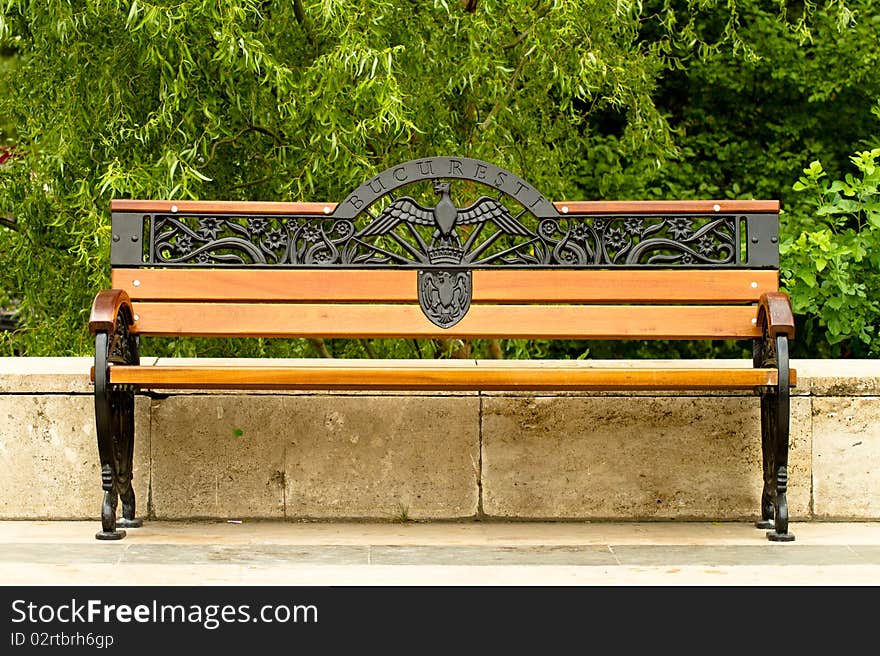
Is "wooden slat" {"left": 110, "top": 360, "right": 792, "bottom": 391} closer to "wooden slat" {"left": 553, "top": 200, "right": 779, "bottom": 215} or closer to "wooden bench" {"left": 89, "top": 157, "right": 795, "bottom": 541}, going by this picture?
"wooden bench" {"left": 89, "top": 157, "right": 795, "bottom": 541}

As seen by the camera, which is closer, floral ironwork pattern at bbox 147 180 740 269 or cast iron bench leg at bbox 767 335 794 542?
cast iron bench leg at bbox 767 335 794 542

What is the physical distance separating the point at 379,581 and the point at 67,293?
3484 millimetres

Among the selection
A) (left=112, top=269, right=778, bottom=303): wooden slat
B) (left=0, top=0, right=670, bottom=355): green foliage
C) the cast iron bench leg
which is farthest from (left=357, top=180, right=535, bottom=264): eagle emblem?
the cast iron bench leg

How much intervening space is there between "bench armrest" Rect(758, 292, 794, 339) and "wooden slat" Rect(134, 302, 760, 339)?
0.18 m

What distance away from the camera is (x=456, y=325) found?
15.1ft

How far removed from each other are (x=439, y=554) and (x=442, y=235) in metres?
1.18

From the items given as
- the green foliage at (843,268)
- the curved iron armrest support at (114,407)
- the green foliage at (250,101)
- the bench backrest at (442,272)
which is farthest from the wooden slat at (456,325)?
the green foliage at (843,268)

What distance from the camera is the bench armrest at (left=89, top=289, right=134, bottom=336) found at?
13.8ft

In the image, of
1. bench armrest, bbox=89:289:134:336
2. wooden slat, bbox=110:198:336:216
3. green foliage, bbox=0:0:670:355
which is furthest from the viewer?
green foliage, bbox=0:0:670:355

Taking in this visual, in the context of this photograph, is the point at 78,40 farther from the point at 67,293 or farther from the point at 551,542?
the point at 551,542

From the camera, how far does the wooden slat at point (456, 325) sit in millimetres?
4570

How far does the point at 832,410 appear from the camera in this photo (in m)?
4.69

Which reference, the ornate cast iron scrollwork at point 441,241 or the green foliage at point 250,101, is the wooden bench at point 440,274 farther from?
the green foliage at point 250,101

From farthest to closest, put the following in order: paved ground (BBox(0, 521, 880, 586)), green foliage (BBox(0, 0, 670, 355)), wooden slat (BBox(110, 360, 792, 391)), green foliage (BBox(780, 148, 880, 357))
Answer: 1. green foliage (BBox(780, 148, 880, 357))
2. green foliage (BBox(0, 0, 670, 355))
3. wooden slat (BBox(110, 360, 792, 391))
4. paved ground (BBox(0, 521, 880, 586))
